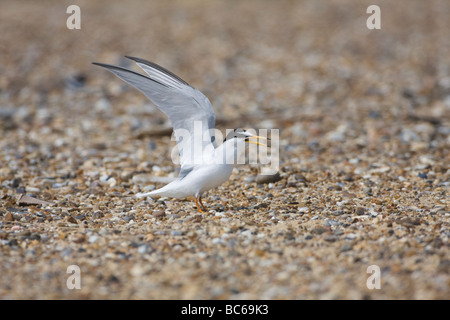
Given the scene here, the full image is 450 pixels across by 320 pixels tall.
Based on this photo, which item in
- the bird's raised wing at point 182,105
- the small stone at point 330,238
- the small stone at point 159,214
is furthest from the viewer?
the small stone at point 159,214

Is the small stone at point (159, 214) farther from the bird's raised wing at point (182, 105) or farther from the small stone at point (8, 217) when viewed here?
the small stone at point (8, 217)

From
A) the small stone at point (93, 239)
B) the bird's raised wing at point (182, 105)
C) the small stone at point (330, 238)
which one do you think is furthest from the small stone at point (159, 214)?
the small stone at point (330, 238)

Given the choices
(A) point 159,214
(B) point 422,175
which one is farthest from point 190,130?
(B) point 422,175

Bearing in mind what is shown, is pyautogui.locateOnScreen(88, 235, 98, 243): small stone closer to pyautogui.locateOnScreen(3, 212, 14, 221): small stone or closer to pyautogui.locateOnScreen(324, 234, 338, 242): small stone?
pyautogui.locateOnScreen(3, 212, 14, 221): small stone

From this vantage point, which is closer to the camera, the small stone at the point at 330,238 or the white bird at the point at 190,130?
the small stone at the point at 330,238

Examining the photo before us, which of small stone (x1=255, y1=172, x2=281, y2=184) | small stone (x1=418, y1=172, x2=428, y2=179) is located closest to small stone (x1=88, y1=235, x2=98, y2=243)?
small stone (x1=255, y1=172, x2=281, y2=184)

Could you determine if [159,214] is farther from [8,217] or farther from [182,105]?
[8,217]

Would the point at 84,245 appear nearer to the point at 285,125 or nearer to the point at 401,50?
the point at 285,125

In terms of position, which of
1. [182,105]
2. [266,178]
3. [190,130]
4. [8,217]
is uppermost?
[182,105]
